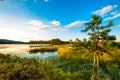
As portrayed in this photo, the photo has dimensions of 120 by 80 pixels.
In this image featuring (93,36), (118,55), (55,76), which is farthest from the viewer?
(118,55)

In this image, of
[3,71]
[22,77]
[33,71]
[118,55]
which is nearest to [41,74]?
[33,71]

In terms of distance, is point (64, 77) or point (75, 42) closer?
point (75, 42)

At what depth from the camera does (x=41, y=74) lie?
26.1ft

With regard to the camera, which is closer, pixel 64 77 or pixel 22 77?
pixel 22 77

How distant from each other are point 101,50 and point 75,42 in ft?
3.67

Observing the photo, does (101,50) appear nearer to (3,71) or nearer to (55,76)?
(55,76)

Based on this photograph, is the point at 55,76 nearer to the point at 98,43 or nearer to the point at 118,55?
the point at 98,43

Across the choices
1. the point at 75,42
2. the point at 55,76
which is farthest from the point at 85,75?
the point at 75,42

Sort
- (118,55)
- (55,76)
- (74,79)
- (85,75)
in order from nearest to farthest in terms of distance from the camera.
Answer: (55,76), (74,79), (85,75), (118,55)

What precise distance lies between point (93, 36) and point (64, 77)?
2325 mm

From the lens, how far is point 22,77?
7379 mm

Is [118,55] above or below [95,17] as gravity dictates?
below

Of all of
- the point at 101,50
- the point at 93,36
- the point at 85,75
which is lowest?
the point at 85,75

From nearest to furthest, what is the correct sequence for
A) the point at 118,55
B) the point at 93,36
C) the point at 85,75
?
1. the point at 93,36
2. the point at 85,75
3. the point at 118,55
